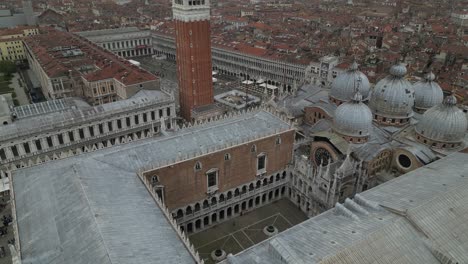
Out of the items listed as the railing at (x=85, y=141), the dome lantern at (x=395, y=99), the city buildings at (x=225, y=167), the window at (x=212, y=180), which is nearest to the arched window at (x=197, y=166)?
the city buildings at (x=225, y=167)

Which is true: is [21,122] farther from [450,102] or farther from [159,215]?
[450,102]

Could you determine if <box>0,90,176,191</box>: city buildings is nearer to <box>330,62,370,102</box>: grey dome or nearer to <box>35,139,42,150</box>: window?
<box>35,139,42,150</box>: window

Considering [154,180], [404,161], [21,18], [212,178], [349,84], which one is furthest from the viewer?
[21,18]

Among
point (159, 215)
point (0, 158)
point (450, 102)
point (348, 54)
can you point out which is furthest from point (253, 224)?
point (348, 54)

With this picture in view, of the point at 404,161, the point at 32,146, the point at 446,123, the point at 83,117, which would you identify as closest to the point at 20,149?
the point at 32,146

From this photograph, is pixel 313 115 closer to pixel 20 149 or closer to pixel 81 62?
pixel 20 149

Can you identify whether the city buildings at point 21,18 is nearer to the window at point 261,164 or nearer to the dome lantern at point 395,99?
the window at point 261,164

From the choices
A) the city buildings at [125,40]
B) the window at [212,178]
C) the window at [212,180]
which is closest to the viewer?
the window at [212,180]
